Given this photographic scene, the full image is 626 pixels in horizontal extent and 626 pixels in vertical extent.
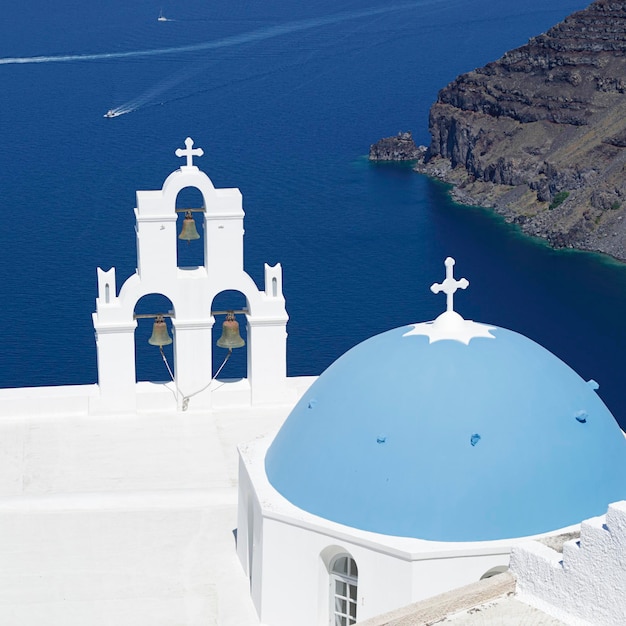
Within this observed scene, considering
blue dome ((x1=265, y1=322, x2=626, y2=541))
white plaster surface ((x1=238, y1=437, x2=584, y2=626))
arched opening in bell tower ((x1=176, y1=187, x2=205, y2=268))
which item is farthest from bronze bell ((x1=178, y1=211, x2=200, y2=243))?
arched opening in bell tower ((x1=176, y1=187, x2=205, y2=268))

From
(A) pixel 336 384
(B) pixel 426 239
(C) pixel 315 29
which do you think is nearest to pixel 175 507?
(A) pixel 336 384

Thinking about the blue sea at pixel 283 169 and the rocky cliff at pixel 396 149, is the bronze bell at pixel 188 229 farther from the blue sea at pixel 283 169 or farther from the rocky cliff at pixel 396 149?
the rocky cliff at pixel 396 149

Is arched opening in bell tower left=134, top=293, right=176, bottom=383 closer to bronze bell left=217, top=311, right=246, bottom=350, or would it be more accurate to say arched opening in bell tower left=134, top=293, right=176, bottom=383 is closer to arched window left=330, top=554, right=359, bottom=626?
bronze bell left=217, top=311, right=246, bottom=350

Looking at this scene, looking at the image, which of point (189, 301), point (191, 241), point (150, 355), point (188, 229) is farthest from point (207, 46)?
point (189, 301)

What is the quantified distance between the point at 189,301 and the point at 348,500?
9.17 m

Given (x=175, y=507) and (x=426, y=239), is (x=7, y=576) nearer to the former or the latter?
(x=175, y=507)

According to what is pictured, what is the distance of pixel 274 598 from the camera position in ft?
68.5

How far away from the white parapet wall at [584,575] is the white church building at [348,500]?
0.14 metres

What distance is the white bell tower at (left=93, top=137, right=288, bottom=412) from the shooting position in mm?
28203

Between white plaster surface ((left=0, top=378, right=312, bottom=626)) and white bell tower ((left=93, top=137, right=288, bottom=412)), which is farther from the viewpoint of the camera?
white bell tower ((left=93, top=137, right=288, bottom=412))

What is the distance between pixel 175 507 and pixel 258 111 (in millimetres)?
83846

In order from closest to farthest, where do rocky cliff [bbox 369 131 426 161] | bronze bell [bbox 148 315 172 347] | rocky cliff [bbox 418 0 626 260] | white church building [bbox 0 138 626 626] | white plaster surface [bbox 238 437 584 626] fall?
white plaster surface [bbox 238 437 584 626] → white church building [bbox 0 138 626 626] → bronze bell [bbox 148 315 172 347] → rocky cliff [bbox 418 0 626 260] → rocky cliff [bbox 369 131 426 161]

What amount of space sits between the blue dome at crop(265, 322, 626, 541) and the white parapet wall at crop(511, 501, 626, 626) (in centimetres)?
299

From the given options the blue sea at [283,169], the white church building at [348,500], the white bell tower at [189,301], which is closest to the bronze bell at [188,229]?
the white bell tower at [189,301]
